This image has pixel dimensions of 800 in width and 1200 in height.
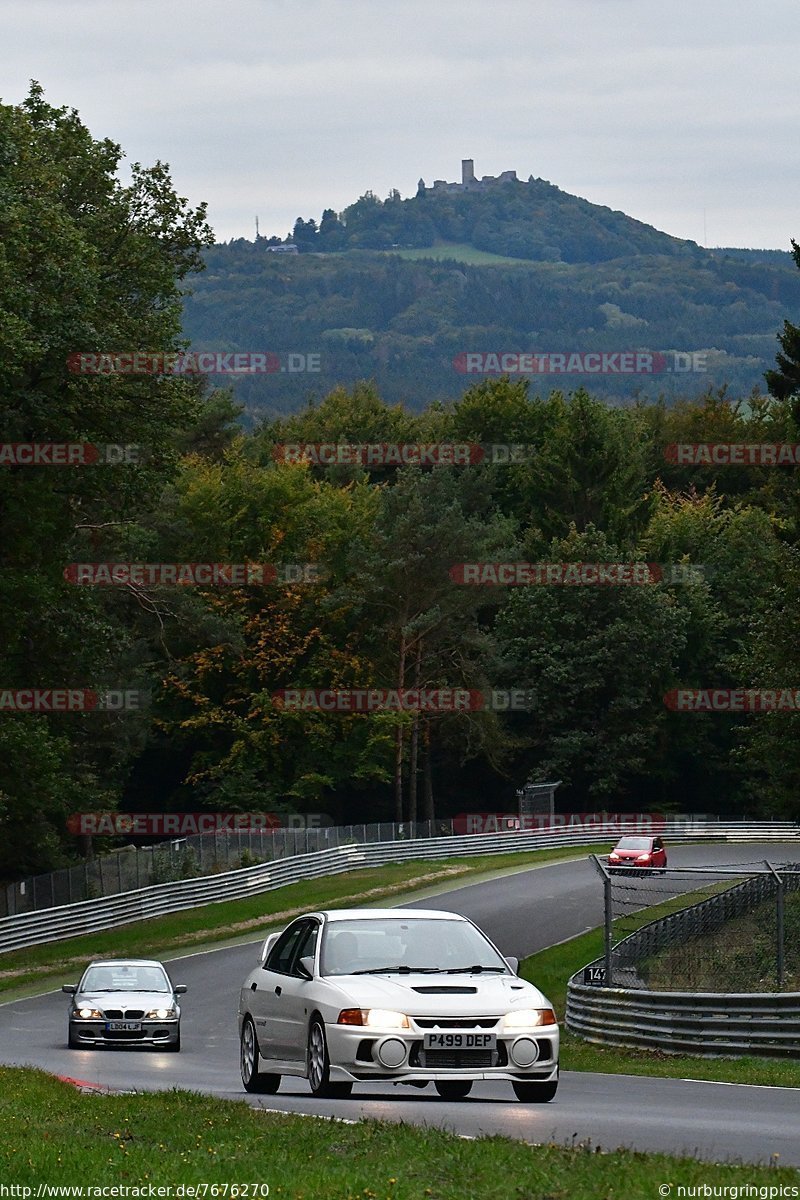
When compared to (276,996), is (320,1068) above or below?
below

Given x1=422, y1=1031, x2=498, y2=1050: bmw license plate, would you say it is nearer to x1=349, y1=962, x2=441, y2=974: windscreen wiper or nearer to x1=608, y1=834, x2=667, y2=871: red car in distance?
x1=349, y1=962, x2=441, y2=974: windscreen wiper

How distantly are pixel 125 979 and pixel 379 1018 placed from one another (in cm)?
1339

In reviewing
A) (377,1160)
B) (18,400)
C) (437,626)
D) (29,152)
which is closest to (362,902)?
(18,400)

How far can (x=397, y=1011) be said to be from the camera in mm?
12641

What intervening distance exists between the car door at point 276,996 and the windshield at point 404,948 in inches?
20.4

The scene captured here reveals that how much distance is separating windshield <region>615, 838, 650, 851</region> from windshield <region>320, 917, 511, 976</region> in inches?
1555

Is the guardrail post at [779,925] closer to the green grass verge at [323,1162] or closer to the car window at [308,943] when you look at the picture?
the car window at [308,943]

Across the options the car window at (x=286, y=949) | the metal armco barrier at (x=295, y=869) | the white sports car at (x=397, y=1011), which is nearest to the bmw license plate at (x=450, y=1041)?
the white sports car at (x=397, y=1011)

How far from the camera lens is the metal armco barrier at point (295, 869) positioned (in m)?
44.8

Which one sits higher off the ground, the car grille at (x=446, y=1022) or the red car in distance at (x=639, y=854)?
the car grille at (x=446, y=1022)

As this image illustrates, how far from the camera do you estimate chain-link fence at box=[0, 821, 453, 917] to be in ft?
149

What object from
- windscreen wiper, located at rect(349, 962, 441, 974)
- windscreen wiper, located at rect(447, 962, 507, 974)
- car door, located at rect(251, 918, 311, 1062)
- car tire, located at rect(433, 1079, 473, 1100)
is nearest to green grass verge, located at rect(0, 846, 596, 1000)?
car door, located at rect(251, 918, 311, 1062)

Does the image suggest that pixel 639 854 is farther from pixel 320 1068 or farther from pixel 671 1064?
pixel 320 1068

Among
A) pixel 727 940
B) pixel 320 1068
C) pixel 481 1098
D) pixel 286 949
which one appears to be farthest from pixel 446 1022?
pixel 727 940
